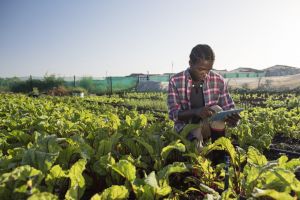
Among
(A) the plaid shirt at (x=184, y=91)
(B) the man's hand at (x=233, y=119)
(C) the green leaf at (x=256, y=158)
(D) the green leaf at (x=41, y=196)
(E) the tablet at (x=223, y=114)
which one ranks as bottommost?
(C) the green leaf at (x=256, y=158)

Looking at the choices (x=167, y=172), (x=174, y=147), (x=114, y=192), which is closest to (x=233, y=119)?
(x=174, y=147)

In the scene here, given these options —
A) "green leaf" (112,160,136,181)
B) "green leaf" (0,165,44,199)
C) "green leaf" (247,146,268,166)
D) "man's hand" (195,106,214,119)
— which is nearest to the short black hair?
"man's hand" (195,106,214,119)

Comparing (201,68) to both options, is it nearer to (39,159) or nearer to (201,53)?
(201,53)

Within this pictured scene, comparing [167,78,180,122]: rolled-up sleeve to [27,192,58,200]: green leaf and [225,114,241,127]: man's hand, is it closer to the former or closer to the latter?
[225,114,241,127]: man's hand

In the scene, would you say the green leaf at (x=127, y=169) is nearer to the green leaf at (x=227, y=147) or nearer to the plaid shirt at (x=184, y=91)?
the green leaf at (x=227, y=147)

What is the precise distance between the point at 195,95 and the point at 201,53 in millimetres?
657

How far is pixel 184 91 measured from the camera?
3.73 m

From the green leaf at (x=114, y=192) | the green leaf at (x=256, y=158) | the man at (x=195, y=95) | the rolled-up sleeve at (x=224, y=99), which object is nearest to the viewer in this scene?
the green leaf at (x=114, y=192)

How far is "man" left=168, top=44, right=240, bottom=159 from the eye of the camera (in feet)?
11.1

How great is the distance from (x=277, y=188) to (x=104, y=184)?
52.2 inches

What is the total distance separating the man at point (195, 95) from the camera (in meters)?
3.39

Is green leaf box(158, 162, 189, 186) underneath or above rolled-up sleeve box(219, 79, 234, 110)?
underneath

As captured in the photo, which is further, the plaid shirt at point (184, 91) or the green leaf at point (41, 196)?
the plaid shirt at point (184, 91)

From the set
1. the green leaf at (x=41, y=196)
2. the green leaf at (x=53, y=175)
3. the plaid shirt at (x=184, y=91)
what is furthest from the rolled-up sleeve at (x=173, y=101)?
the green leaf at (x=41, y=196)
